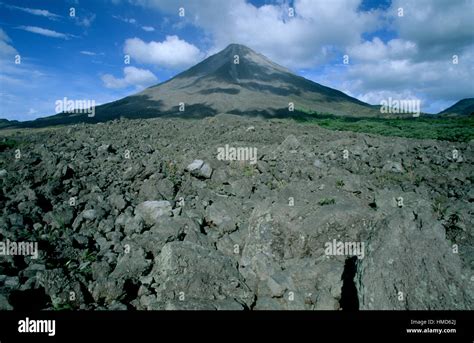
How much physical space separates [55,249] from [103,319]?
3060 mm

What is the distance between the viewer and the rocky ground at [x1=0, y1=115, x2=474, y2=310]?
4156mm

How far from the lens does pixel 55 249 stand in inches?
245

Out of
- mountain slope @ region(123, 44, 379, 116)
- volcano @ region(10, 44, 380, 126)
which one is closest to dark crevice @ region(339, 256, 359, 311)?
volcano @ region(10, 44, 380, 126)

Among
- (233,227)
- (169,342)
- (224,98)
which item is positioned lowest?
(169,342)

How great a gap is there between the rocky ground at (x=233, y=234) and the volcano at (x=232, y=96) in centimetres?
2217

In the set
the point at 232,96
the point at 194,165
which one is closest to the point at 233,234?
the point at 194,165

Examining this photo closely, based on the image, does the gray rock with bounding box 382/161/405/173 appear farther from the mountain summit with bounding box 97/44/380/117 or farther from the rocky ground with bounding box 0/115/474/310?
the mountain summit with bounding box 97/44/380/117

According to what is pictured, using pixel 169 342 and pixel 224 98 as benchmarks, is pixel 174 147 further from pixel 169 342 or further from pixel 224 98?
pixel 224 98

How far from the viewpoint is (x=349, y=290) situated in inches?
169

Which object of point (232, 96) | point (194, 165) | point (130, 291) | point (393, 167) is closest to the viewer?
point (130, 291)

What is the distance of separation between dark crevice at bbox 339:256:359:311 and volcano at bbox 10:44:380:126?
27.4 meters

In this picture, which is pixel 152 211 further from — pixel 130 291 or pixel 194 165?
pixel 194 165

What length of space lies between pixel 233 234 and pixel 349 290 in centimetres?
281

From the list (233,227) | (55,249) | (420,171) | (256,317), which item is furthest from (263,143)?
(256,317)
